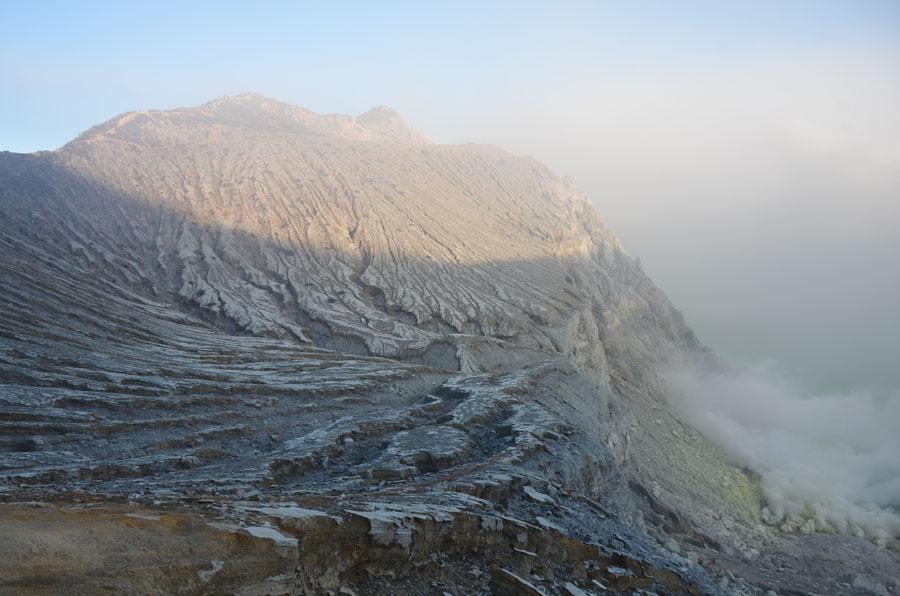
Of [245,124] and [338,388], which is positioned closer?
[338,388]

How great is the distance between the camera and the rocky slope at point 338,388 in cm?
845

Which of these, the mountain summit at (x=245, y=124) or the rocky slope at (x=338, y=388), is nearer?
the rocky slope at (x=338, y=388)

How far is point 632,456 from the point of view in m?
30.6

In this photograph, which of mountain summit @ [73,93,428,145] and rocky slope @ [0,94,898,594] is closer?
rocky slope @ [0,94,898,594]

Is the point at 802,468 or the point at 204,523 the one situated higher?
the point at 204,523

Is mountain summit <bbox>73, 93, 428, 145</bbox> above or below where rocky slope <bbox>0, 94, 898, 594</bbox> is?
above

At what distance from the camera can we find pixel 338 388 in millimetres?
22812

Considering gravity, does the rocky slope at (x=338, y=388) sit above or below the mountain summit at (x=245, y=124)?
below

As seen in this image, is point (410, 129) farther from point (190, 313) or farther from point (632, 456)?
point (632, 456)

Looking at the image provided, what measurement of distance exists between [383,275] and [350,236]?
6396mm

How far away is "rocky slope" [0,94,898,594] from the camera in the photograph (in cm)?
845

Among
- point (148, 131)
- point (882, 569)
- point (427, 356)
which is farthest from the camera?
point (148, 131)

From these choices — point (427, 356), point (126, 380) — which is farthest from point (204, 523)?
point (427, 356)

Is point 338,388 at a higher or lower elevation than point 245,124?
lower
